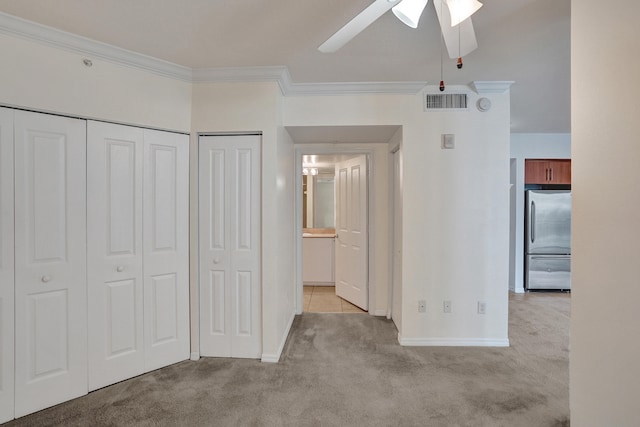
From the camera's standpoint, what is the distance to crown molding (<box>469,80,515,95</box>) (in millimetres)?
2913

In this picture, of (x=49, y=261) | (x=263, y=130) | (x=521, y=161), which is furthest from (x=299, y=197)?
(x=521, y=161)

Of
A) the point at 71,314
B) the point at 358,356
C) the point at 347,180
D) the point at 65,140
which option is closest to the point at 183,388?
the point at 71,314

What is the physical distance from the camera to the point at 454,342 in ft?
9.96

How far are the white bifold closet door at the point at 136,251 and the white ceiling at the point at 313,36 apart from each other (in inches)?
27.8

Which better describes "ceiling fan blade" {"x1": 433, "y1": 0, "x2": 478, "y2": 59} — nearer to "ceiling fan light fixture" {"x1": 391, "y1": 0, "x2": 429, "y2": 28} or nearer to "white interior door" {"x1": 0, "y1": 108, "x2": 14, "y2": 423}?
"ceiling fan light fixture" {"x1": 391, "y1": 0, "x2": 429, "y2": 28}

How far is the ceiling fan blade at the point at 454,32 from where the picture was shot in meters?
1.58

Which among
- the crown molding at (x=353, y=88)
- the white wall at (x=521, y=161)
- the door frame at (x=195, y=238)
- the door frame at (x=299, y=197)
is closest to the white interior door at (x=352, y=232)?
the door frame at (x=299, y=197)

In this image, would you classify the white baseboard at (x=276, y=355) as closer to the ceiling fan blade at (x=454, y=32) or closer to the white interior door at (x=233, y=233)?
the white interior door at (x=233, y=233)

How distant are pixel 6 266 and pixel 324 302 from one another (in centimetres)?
343

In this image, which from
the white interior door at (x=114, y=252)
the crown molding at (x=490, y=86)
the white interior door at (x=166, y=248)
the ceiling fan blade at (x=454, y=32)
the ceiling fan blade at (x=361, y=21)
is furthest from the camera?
the crown molding at (x=490, y=86)

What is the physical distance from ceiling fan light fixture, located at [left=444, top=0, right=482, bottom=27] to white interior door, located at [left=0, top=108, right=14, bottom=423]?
2.66 metres

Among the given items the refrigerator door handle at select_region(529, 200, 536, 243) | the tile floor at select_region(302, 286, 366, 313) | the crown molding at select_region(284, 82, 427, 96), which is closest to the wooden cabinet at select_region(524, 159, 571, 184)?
the refrigerator door handle at select_region(529, 200, 536, 243)

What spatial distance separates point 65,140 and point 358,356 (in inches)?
113

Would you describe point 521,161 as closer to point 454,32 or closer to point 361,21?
point 454,32
